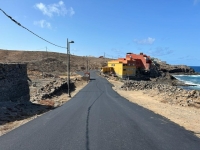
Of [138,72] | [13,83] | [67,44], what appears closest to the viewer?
[13,83]

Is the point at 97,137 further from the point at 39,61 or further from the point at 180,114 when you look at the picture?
the point at 39,61

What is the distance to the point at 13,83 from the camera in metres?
20.4

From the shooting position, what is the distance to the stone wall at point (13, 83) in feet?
61.6

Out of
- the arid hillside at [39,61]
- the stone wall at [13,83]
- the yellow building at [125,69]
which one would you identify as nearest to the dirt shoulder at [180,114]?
the stone wall at [13,83]

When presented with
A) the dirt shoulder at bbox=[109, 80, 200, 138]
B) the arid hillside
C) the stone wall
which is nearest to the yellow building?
the arid hillside

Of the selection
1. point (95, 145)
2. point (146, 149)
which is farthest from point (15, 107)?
point (146, 149)

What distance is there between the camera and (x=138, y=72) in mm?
85812

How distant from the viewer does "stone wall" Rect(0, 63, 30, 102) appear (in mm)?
18775

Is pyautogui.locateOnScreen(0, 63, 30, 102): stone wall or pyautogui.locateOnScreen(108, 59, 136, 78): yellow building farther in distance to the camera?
pyautogui.locateOnScreen(108, 59, 136, 78): yellow building

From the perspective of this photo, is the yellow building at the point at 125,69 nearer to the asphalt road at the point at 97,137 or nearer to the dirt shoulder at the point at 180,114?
the dirt shoulder at the point at 180,114

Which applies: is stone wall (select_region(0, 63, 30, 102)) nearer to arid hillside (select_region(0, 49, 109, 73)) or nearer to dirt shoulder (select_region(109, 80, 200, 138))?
dirt shoulder (select_region(109, 80, 200, 138))

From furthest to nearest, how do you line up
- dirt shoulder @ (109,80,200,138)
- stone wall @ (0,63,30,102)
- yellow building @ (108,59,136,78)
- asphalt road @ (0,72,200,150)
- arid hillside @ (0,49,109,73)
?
arid hillside @ (0,49,109,73), yellow building @ (108,59,136,78), stone wall @ (0,63,30,102), dirt shoulder @ (109,80,200,138), asphalt road @ (0,72,200,150)

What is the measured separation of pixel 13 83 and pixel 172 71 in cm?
11250

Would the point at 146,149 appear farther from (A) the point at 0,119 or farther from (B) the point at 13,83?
(B) the point at 13,83
